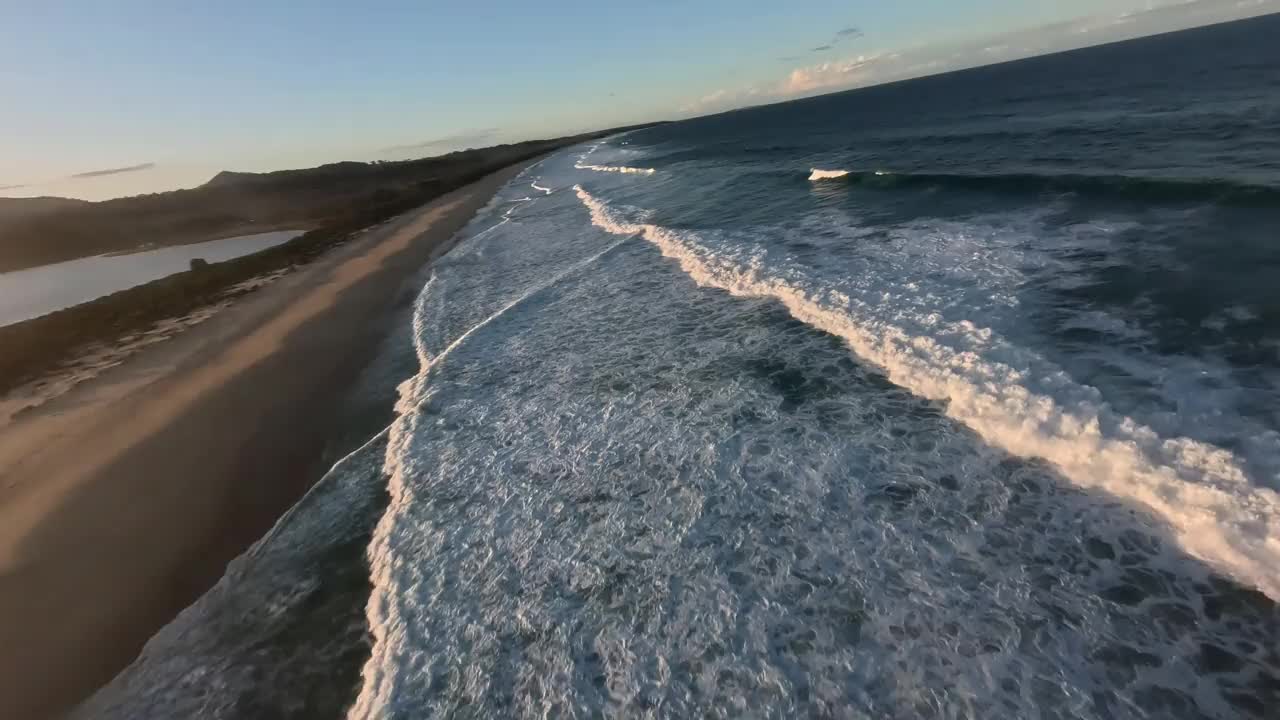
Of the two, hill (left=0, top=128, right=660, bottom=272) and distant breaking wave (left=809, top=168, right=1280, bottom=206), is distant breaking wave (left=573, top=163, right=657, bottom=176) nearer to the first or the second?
hill (left=0, top=128, right=660, bottom=272)

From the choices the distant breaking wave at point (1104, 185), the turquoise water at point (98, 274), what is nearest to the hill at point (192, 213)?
the turquoise water at point (98, 274)

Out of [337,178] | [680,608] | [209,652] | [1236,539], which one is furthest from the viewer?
[337,178]

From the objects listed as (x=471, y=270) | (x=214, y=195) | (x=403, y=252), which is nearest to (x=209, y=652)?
(x=471, y=270)

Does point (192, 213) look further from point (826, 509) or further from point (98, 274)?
point (826, 509)

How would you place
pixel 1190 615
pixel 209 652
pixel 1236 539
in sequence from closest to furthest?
pixel 1190 615 → pixel 1236 539 → pixel 209 652

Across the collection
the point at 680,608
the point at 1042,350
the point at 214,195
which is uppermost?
the point at 214,195

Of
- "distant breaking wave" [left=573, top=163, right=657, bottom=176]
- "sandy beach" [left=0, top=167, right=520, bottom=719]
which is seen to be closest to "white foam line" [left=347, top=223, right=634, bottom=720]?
"sandy beach" [left=0, top=167, right=520, bottom=719]

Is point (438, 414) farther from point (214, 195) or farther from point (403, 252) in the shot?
point (214, 195)

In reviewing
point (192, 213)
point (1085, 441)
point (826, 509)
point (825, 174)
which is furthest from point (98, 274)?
point (1085, 441)
